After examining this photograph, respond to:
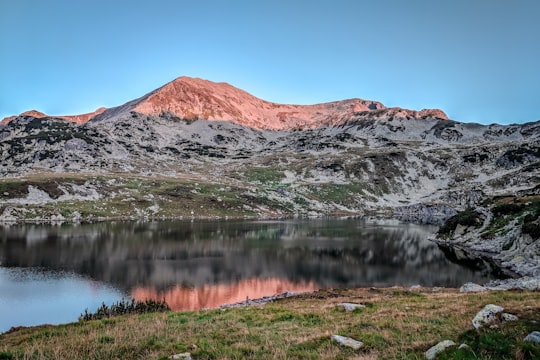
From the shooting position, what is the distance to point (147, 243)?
92375 millimetres

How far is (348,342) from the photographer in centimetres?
1538

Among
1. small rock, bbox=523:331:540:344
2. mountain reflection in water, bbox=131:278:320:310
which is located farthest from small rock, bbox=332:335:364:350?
mountain reflection in water, bbox=131:278:320:310

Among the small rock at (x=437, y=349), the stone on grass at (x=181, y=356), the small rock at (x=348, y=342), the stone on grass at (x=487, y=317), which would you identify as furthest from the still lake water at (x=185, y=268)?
the small rock at (x=437, y=349)

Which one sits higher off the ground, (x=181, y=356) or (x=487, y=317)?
(x=487, y=317)

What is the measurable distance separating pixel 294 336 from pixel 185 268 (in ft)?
168

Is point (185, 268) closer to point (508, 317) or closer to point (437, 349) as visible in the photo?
point (508, 317)

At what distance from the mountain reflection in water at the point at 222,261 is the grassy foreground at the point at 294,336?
954 inches

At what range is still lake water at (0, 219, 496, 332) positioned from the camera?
153ft

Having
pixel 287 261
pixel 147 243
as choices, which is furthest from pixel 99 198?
pixel 287 261

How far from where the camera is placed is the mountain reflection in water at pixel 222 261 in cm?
5506

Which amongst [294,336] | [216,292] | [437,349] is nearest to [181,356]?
[294,336]

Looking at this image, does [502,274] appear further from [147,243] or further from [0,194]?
[0,194]

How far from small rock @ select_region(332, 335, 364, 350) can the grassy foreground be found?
0.32 m

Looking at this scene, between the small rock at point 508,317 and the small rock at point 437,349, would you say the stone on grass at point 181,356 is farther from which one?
the small rock at point 508,317
